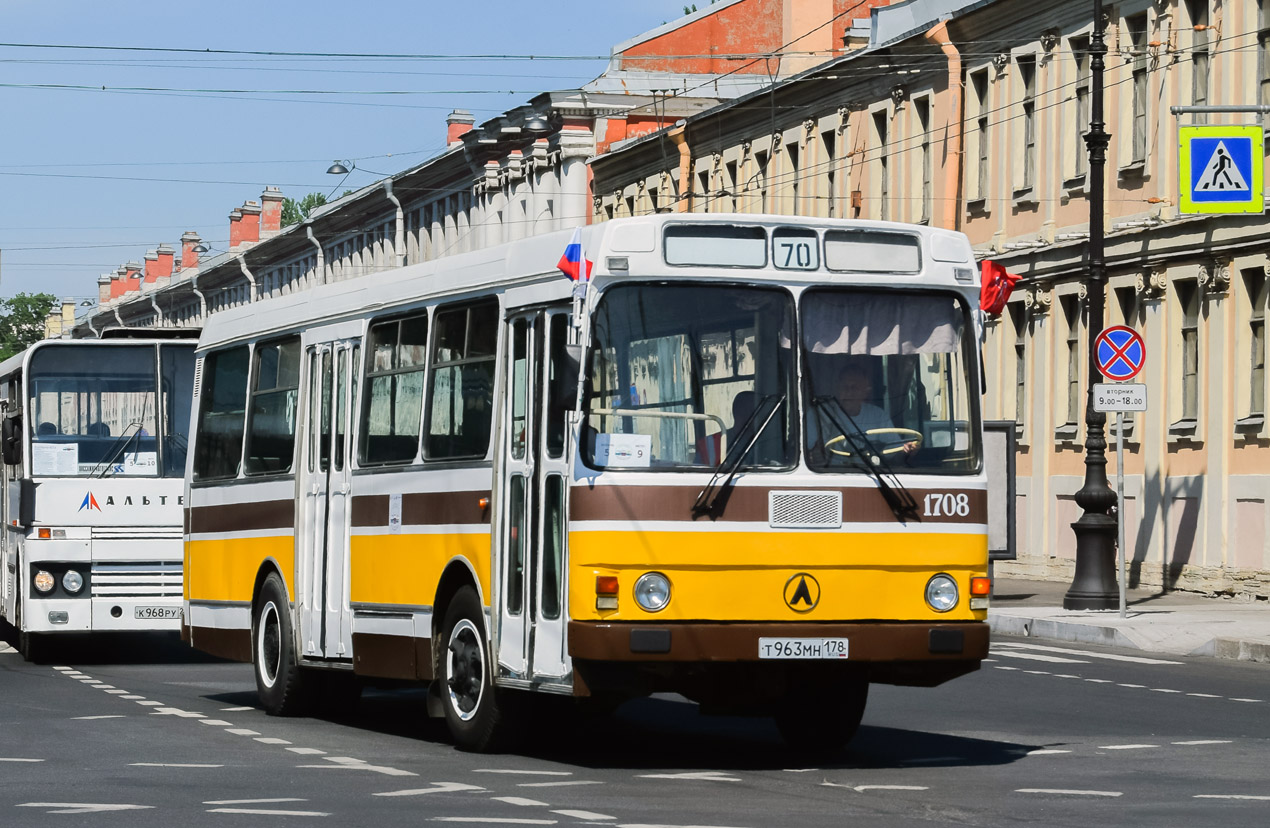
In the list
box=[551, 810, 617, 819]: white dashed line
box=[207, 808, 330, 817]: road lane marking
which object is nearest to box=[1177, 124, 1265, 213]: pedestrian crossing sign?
box=[551, 810, 617, 819]: white dashed line

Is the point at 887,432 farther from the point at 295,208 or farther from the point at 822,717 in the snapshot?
the point at 295,208

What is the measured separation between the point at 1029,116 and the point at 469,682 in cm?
2912

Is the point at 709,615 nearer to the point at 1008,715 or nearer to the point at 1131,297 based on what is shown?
the point at 1008,715

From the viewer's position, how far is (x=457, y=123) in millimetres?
89375

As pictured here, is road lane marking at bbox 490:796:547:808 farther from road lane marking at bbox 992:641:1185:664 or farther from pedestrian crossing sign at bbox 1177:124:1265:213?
pedestrian crossing sign at bbox 1177:124:1265:213

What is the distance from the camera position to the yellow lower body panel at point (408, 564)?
45.2 ft

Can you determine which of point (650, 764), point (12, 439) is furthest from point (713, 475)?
point (12, 439)

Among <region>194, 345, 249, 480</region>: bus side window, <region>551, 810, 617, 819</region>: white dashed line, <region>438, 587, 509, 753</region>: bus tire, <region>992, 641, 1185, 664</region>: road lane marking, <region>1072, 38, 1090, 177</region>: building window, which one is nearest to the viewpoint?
<region>551, 810, 617, 819</region>: white dashed line

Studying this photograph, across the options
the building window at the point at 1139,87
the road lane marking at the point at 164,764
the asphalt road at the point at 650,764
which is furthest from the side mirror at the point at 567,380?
the building window at the point at 1139,87

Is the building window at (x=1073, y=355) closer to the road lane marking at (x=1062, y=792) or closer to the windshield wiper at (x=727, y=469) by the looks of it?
the windshield wiper at (x=727, y=469)

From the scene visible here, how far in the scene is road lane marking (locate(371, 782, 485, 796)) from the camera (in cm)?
1181

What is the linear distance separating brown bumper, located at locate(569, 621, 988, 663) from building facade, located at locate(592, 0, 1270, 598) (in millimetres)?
21305

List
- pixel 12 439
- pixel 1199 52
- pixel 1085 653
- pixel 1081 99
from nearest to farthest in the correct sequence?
pixel 12 439, pixel 1085 653, pixel 1199 52, pixel 1081 99

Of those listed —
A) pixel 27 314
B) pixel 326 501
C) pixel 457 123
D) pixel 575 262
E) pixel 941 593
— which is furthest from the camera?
pixel 27 314
